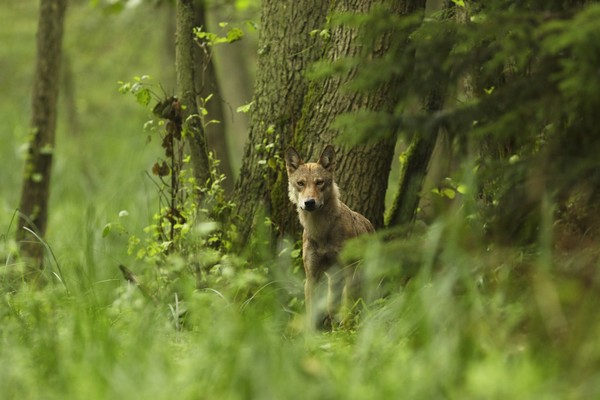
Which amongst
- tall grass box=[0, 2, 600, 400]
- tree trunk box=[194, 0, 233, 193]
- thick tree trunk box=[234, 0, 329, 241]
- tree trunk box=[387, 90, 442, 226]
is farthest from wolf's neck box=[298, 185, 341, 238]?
tall grass box=[0, 2, 600, 400]

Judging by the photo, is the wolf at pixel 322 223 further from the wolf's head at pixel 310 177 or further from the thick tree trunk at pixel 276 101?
the thick tree trunk at pixel 276 101

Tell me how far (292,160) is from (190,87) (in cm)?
127

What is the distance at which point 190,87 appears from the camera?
26.2 feet

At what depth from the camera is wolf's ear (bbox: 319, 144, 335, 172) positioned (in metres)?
7.32

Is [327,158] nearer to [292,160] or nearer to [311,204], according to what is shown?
[292,160]

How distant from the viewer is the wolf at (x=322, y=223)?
7.29m

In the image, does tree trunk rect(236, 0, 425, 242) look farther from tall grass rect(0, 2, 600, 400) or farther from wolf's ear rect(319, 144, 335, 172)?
tall grass rect(0, 2, 600, 400)

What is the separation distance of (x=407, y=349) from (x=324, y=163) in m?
3.07

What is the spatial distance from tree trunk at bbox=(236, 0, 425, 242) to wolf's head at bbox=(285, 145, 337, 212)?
7.5 inches

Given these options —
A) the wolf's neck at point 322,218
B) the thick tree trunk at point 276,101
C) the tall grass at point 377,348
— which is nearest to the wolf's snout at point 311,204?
the wolf's neck at point 322,218

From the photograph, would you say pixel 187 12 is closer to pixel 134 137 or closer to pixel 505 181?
Answer: pixel 505 181

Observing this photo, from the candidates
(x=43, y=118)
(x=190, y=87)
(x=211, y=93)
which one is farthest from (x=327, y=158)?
(x=43, y=118)

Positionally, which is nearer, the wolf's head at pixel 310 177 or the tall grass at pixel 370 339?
the tall grass at pixel 370 339

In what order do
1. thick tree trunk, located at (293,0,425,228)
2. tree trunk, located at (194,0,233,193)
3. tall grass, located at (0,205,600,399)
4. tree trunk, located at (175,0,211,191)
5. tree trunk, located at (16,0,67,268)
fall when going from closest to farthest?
tall grass, located at (0,205,600,399) < thick tree trunk, located at (293,0,425,228) < tree trunk, located at (175,0,211,191) < tree trunk, located at (194,0,233,193) < tree trunk, located at (16,0,67,268)
